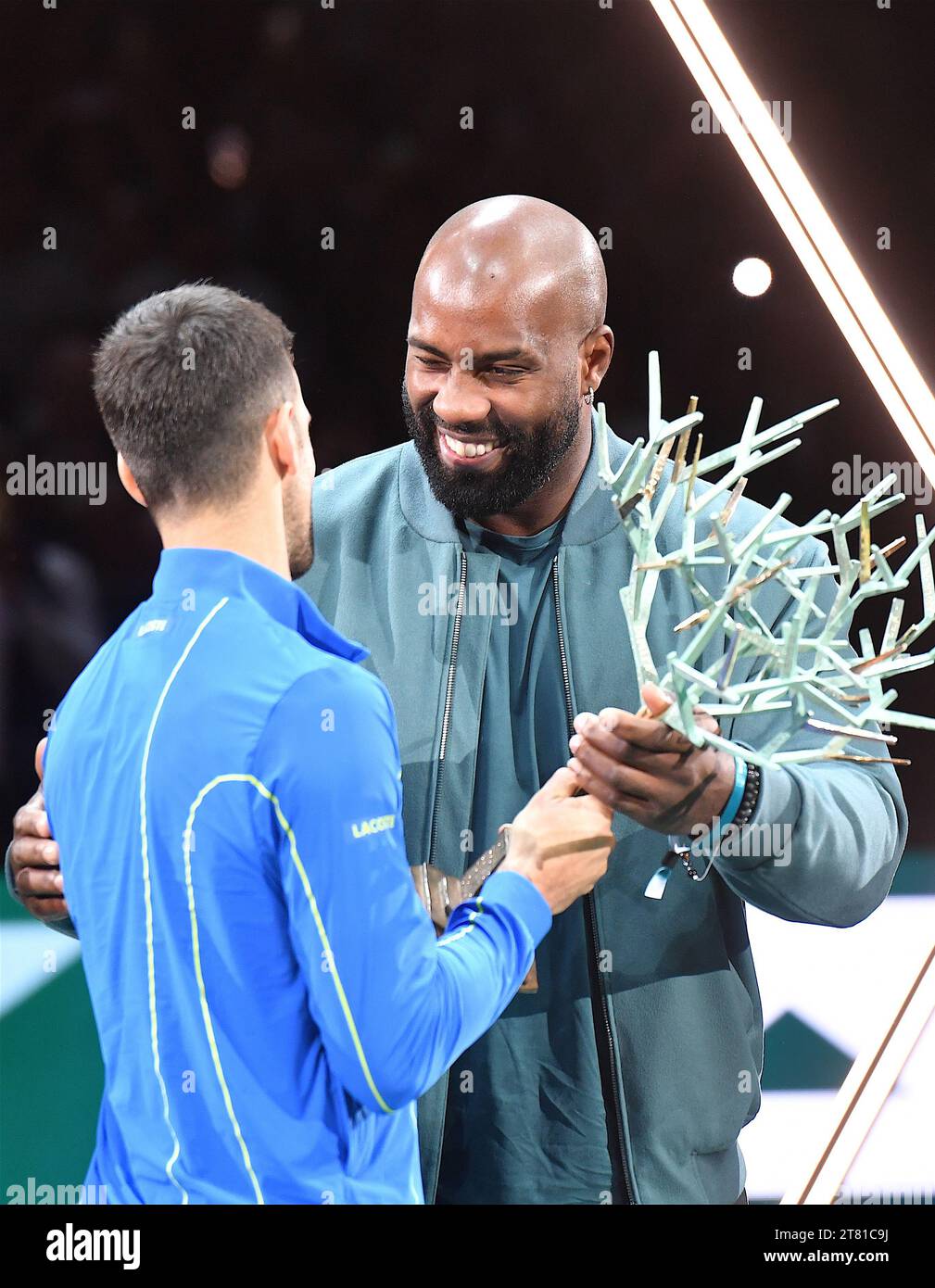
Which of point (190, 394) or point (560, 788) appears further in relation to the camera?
point (560, 788)

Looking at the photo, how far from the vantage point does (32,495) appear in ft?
8.96

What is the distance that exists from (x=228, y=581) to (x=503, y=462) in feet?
2.45

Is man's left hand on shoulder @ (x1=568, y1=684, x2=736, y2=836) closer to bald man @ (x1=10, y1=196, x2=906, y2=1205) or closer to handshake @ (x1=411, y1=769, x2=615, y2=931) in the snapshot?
handshake @ (x1=411, y1=769, x2=615, y2=931)

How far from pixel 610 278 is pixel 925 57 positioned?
0.71 meters

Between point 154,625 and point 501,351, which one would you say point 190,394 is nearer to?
Answer: point 154,625

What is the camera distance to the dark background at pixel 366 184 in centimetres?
264

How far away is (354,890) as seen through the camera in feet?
4.63

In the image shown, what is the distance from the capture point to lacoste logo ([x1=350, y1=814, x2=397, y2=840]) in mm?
1407

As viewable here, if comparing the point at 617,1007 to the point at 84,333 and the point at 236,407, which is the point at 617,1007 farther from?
the point at 84,333

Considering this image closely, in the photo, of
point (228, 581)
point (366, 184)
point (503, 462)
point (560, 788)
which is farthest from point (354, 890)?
point (366, 184)

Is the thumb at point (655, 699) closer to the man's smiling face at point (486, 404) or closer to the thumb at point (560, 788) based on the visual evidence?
the thumb at point (560, 788)

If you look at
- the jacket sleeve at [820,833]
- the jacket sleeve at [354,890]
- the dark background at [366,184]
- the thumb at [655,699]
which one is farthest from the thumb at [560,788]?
the dark background at [366,184]

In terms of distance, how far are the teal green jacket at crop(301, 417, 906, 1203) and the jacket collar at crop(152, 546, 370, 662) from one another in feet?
2.08

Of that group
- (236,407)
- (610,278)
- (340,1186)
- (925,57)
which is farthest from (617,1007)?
(925,57)
